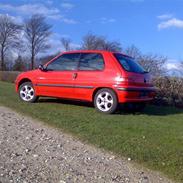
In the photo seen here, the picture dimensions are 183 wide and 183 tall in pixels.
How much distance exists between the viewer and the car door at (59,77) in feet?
36.5

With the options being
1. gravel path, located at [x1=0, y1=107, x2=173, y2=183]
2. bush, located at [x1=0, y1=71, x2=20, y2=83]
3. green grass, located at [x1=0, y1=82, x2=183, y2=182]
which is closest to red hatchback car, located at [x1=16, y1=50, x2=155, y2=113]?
green grass, located at [x1=0, y1=82, x2=183, y2=182]

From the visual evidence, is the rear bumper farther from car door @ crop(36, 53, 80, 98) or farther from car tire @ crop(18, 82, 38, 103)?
car tire @ crop(18, 82, 38, 103)

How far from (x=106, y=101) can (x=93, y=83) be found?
58 centimetres

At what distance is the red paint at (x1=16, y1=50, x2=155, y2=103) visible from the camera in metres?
10.1

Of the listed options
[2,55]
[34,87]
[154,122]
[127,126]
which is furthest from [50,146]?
[2,55]

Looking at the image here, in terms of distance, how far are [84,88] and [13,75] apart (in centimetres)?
Result: 2006

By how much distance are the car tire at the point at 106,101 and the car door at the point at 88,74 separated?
0.75 ft

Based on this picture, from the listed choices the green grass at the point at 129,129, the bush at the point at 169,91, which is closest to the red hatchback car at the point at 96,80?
the green grass at the point at 129,129

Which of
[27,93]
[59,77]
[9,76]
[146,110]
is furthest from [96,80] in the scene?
[9,76]

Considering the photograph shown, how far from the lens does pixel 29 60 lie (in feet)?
222

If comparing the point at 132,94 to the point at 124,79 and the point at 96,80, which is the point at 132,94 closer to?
the point at 124,79

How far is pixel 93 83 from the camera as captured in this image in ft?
34.6

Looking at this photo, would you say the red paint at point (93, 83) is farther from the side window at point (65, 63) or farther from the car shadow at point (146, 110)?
the car shadow at point (146, 110)

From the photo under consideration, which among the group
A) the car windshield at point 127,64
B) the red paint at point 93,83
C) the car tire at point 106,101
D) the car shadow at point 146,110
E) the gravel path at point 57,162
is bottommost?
the gravel path at point 57,162
